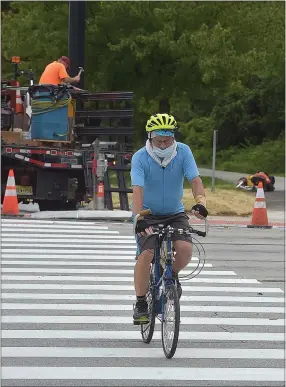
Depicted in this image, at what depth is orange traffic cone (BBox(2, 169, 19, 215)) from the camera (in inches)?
708

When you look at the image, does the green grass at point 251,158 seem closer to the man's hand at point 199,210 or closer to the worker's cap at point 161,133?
the worker's cap at point 161,133

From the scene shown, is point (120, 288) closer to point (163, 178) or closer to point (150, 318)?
point (150, 318)

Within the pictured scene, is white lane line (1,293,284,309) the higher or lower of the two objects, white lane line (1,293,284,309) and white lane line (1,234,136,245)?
the lower

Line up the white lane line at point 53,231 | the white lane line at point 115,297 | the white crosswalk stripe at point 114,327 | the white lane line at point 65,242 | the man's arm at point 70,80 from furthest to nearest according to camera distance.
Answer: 1. the man's arm at point 70,80
2. the white lane line at point 53,231
3. the white lane line at point 65,242
4. the white lane line at point 115,297
5. the white crosswalk stripe at point 114,327

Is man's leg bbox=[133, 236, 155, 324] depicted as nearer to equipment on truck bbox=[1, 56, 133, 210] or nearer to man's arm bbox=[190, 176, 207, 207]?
man's arm bbox=[190, 176, 207, 207]

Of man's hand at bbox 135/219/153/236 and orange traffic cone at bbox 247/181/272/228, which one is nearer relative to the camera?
man's hand at bbox 135/219/153/236

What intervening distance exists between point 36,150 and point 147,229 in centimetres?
1106

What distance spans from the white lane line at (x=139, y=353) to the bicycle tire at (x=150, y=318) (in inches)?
6.9

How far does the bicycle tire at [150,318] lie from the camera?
795cm

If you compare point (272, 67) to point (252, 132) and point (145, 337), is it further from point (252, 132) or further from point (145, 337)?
point (145, 337)

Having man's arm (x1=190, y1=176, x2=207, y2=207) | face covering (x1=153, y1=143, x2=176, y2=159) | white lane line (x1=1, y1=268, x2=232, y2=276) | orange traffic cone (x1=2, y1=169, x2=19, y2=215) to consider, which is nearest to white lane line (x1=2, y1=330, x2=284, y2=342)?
man's arm (x1=190, y1=176, x2=207, y2=207)

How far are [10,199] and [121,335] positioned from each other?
1000cm

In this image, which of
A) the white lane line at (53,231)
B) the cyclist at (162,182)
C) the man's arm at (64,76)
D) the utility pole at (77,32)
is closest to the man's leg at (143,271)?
the cyclist at (162,182)

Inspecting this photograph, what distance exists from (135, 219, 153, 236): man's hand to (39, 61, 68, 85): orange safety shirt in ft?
36.7
